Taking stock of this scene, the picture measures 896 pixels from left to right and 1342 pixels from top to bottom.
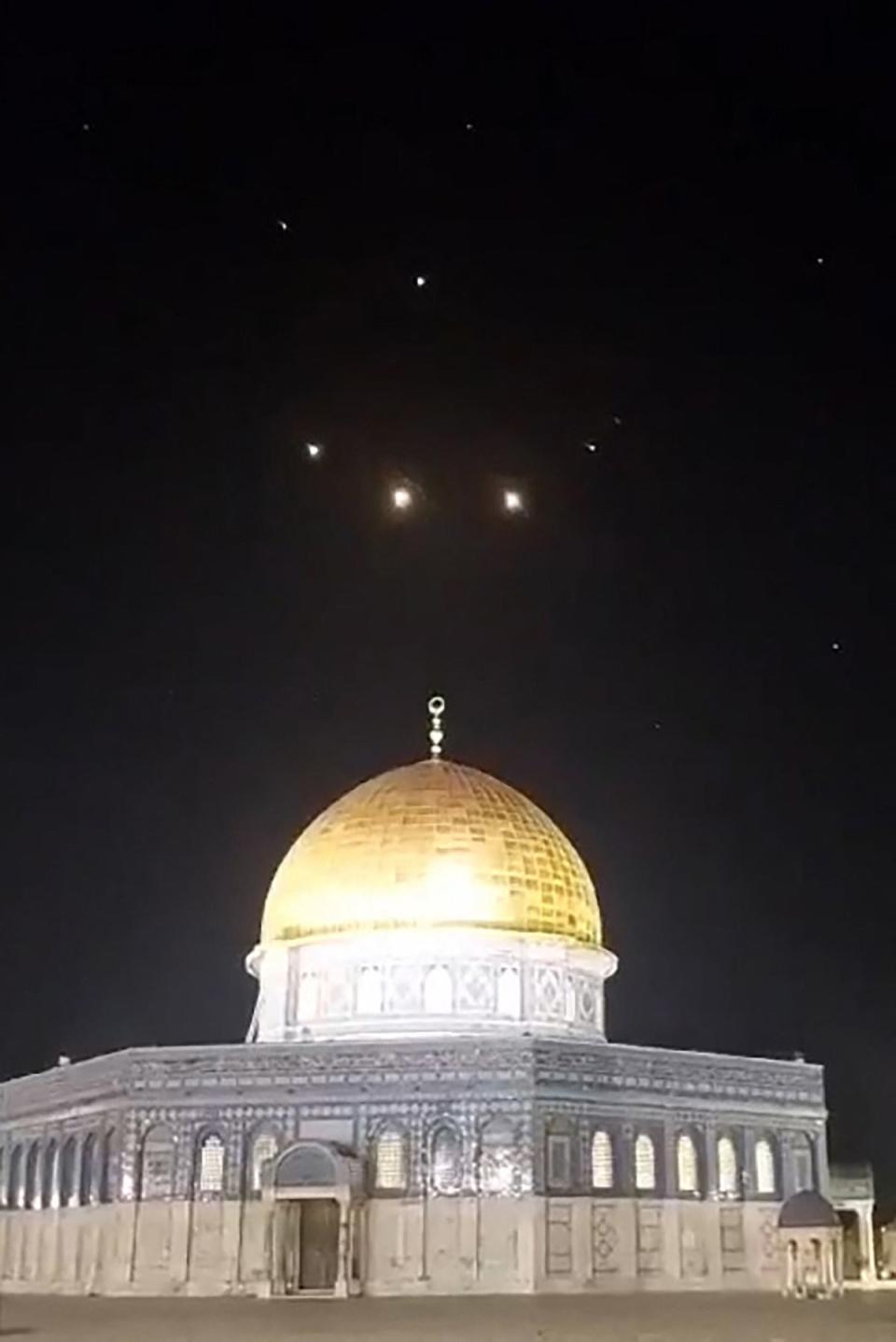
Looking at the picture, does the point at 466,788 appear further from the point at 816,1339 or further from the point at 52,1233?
the point at 816,1339

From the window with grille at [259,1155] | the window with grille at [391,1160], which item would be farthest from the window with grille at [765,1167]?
the window with grille at [259,1155]

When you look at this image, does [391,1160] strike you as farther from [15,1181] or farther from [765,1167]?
[15,1181]

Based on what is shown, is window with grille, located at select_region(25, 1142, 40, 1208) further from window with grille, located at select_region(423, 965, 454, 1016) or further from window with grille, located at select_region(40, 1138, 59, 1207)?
window with grille, located at select_region(423, 965, 454, 1016)

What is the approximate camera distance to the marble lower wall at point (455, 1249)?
3344 centimetres

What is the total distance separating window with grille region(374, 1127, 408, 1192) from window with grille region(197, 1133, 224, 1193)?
10.4 feet

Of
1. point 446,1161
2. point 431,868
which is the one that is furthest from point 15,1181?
point 446,1161

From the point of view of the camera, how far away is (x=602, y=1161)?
1399 inches

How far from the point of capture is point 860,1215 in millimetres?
46719

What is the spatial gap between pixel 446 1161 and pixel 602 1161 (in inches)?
132

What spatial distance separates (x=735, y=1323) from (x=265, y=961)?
20.5m

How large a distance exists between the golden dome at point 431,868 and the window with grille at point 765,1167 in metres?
6.06

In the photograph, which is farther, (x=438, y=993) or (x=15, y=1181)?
(x=15, y=1181)

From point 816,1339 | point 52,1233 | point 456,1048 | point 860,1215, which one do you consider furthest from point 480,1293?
point 860,1215

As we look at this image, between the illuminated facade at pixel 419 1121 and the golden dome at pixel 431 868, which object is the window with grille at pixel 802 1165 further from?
the golden dome at pixel 431 868
